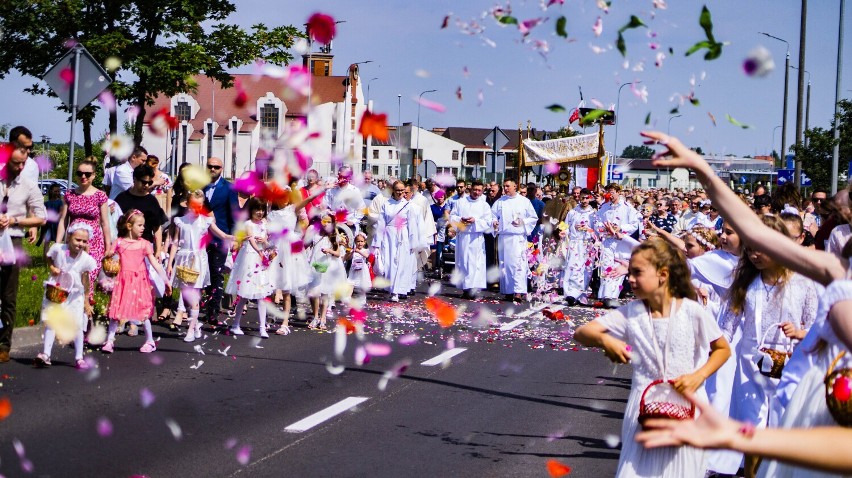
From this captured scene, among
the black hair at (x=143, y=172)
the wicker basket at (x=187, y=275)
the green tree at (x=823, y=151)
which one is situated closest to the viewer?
the black hair at (x=143, y=172)

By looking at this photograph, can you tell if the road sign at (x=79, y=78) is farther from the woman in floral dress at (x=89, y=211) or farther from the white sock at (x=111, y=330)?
the white sock at (x=111, y=330)

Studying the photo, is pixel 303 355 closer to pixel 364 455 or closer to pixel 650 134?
pixel 364 455

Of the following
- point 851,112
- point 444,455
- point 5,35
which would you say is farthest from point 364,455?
point 851,112

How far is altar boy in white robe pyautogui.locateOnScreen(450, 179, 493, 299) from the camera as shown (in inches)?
769

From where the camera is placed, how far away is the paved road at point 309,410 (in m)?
6.73

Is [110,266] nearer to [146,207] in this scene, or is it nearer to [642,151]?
[146,207]

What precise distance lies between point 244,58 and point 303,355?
54.9 ft

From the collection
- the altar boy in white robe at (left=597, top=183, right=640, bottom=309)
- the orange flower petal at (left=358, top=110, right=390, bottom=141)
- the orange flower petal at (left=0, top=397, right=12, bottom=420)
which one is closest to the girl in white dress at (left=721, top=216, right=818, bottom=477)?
the orange flower petal at (left=358, top=110, right=390, bottom=141)

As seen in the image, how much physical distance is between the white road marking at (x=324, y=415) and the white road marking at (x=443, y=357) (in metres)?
2.08

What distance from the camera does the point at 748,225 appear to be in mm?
3385

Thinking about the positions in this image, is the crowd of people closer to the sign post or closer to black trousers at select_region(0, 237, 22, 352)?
black trousers at select_region(0, 237, 22, 352)

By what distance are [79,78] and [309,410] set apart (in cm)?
624

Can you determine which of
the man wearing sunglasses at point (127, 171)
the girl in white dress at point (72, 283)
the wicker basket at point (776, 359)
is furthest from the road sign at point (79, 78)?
the wicker basket at point (776, 359)

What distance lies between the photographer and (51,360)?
1009 cm
